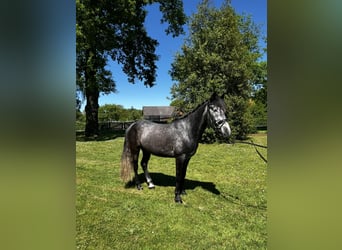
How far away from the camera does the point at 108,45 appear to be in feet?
10.3

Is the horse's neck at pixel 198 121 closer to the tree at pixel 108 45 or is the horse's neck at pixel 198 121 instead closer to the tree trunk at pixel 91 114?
the tree at pixel 108 45

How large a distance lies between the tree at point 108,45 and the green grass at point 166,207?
70 cm

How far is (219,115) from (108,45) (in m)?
1.79

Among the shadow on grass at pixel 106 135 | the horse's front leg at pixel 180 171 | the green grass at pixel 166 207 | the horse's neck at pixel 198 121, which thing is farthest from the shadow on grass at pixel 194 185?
the horse's neck at pixel 198 121

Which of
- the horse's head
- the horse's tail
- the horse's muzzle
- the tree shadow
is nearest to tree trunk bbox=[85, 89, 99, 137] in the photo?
the horse's tail

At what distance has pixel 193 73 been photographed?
4855mm

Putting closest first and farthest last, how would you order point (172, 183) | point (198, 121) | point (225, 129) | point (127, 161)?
1. point (225, 129)
2. point (198, 121)
3. point (127, 161)
4. point (172, 183)

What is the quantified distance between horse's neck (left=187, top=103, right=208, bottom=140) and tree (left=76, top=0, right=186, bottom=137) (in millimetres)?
608

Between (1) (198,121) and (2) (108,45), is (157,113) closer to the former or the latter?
(1) (198,121)

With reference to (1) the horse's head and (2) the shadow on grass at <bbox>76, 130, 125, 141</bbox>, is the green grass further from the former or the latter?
(1) the horse's head

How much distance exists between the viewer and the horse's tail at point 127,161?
3.06m

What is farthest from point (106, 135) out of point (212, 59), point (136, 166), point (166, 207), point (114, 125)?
point (212, 59)

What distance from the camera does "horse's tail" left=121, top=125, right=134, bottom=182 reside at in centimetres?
306
